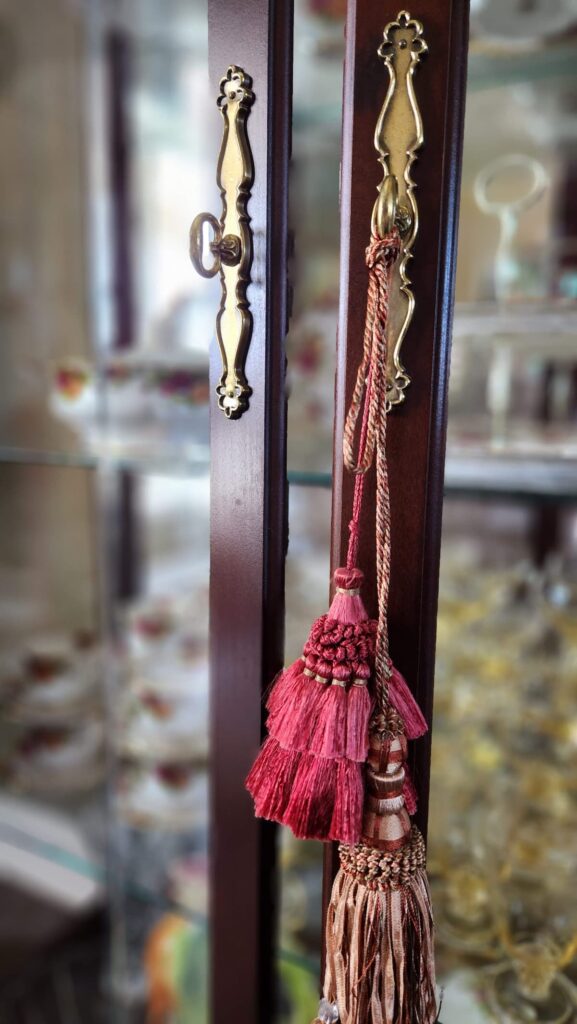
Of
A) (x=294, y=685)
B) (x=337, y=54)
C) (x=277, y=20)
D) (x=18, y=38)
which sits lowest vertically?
(x=294, y=685)

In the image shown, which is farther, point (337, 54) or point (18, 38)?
point (18, 38)

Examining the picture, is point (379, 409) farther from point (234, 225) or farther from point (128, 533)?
point (128, 533)

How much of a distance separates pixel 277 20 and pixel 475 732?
54cm

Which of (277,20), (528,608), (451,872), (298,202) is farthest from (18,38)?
(451,872)

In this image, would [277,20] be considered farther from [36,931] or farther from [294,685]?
[36,931]

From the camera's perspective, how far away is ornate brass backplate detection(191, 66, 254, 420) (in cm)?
28

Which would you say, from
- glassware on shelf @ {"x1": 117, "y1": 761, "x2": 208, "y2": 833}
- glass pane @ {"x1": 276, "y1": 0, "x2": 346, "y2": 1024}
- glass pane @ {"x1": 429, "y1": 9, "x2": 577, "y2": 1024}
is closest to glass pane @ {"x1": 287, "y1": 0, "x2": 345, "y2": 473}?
glass pane @ {"x1": 276, "y1": 0, "x2": 346, "y2": 1024}

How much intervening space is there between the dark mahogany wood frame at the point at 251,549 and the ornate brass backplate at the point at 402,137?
0.04 meters

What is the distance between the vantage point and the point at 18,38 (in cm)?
79

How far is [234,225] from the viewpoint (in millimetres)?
278

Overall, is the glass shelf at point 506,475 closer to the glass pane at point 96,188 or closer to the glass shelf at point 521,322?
the glass shelf at point 521,322

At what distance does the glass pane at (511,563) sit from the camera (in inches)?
16.3

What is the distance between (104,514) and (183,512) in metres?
0.15

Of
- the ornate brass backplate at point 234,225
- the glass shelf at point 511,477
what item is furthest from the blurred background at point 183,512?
the ornate brass backplate at point 234,225
